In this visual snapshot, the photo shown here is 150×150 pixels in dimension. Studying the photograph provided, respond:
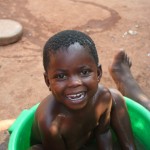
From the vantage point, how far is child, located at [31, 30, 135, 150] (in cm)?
105

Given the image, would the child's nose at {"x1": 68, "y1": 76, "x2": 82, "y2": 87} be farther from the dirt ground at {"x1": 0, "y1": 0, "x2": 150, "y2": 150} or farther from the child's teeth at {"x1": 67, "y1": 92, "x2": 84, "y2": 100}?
the dirt ground at {"x1": 0, "y1": 0, "x2": 150, "y2": 150}

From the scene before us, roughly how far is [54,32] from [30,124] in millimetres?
1604

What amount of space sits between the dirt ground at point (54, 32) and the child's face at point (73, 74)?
85 centimetres

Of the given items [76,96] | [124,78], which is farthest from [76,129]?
[124,78]

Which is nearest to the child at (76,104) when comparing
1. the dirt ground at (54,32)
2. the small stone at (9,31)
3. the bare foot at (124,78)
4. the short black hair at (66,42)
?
the short black hair at (66,42)

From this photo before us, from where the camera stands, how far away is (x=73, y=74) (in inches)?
41.4

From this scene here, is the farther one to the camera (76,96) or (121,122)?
(121,122)

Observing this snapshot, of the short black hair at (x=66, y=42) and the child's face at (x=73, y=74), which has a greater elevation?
→ the short black hair at (x=66, y=42)

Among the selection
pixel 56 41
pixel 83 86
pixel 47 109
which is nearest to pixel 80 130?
pixel 47 109

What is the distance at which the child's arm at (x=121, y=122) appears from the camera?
1.41 m

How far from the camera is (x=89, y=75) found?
108 centimetres

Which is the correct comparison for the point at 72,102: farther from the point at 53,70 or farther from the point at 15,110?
the point at 15,110

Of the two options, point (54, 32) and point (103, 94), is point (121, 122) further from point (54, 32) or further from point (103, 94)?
point (54, 32)

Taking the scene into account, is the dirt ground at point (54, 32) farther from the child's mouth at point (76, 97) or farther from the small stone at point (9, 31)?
the child's mouth at point (76, 97)
